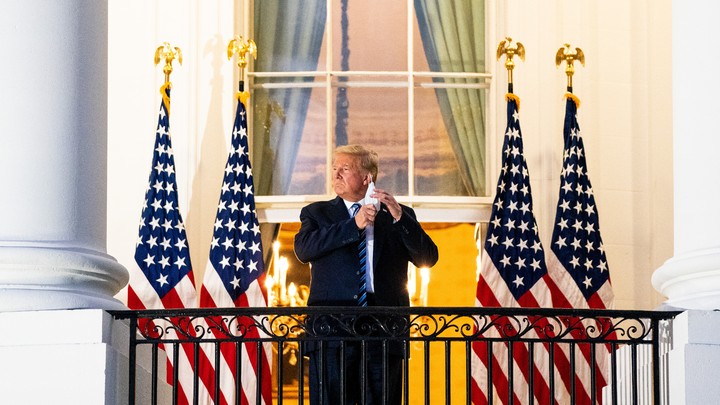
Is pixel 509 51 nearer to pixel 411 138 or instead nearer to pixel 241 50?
pixel 411 138

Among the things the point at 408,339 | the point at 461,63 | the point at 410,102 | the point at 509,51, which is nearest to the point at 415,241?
the point at 408,339

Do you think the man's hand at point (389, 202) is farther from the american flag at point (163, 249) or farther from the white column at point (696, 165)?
the american flag at point (163, 249)

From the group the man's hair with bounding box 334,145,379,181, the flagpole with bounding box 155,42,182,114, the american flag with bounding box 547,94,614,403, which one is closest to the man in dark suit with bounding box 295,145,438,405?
the man's hair with bounding box 334,145,379,181

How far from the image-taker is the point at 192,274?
11133 millimetres

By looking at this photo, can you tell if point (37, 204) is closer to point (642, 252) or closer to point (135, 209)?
point (135, 209)

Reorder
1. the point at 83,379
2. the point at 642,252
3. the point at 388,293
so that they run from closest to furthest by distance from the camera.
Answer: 1. the point at 83,379
2. the point at 388,293
3. the point at 642,252

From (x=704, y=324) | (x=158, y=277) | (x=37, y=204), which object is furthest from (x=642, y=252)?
(x=37, y=204)

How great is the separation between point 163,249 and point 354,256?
134 inches

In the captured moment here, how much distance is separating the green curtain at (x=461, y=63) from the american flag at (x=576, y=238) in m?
1.00

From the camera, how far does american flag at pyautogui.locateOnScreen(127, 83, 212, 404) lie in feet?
36.2

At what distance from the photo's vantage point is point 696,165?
7.36 m

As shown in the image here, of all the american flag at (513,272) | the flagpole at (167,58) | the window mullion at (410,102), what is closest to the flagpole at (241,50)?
the flagpole at (167,58)

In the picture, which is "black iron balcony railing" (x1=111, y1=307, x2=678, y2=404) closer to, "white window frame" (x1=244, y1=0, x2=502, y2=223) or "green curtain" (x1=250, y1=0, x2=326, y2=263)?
"white window frame" (x1=244, y1=0, x2=502, y2=223)

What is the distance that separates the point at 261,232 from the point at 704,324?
5596mm
